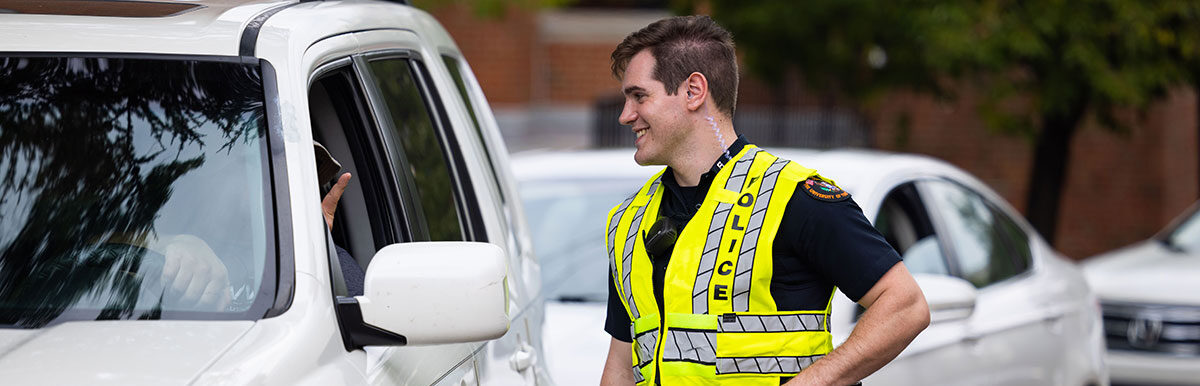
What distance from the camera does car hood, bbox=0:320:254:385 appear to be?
2.17m

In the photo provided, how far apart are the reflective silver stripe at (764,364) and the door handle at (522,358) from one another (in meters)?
0.75

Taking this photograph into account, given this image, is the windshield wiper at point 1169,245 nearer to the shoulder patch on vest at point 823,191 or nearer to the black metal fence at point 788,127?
the black metal fence at point 788,127

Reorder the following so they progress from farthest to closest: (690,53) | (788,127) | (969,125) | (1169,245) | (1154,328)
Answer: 1. (969,125)
2. (788,127)
3. (1169,245)
4. (1154,328)
5. (690,53)

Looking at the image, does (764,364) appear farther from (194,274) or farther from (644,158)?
(194,274)

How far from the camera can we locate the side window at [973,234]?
6.14 meters

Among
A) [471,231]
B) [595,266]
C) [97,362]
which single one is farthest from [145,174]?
[595,266]

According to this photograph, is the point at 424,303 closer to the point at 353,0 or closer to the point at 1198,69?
the point at 353,0

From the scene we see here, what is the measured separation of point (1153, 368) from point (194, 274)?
771cm

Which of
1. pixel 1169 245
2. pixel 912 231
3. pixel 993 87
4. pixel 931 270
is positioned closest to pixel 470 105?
pixel 912 231

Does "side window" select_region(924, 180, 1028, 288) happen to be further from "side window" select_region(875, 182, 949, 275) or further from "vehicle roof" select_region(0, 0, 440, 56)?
"vehicle roof" select_region(0, 0, 440, 56)

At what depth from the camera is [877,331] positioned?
9.48 ft

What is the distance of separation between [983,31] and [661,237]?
28.2ft

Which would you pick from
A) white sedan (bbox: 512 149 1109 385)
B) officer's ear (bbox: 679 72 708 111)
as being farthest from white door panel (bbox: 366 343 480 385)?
white sedan (bbox: 512 149 1109 385)

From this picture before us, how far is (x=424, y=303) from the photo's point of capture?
2477 millimetres
